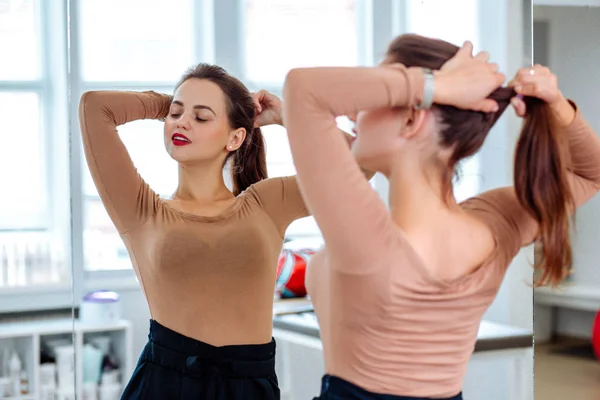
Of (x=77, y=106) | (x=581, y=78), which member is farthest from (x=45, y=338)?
(x=581, y=78)

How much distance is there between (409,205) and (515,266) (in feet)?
1.36

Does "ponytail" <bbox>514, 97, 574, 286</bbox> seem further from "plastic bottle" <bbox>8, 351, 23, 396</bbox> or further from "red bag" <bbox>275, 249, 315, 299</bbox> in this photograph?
"plastic bottle" <bbox>8, 351, 23, 396</bbox>

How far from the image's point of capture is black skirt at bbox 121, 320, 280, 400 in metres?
1.37

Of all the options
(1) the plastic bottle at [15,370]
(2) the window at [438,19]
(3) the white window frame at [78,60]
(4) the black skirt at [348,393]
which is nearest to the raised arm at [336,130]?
(4) the black skirt at [348,393]

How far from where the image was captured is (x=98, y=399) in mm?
1683

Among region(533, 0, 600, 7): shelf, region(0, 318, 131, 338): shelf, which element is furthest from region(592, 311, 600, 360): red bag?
region(0, 318, 131, 338): shelf

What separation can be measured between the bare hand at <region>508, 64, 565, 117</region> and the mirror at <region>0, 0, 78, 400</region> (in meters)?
0.97

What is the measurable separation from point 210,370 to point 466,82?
672 millimetres

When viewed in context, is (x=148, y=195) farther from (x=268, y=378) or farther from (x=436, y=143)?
(x=436, y=143)

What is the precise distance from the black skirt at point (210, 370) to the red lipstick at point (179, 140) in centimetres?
31

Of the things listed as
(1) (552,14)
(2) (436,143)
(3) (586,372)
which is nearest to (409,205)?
(2) (436,143)

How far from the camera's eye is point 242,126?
1398 millimetres

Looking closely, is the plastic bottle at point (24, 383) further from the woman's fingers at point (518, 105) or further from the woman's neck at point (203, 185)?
the woman's fingers at point (518, 105)

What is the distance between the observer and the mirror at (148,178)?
4.51 ft
